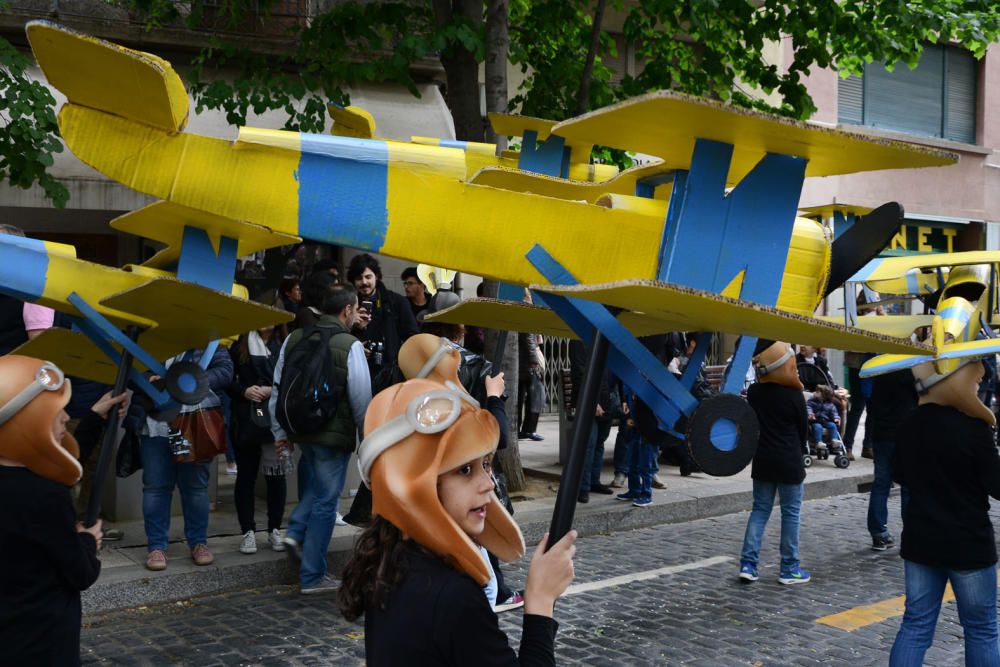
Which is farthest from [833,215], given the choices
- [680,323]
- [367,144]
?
[367,144]

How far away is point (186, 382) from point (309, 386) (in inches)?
94.7

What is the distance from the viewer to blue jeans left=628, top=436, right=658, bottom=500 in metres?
9.16

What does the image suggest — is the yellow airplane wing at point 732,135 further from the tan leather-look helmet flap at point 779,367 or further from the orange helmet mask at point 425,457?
the tan leather-look helmet flap at point 779,367

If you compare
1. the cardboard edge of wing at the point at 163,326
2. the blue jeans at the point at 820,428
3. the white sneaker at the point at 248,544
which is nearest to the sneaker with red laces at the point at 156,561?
the white sneaker at the point at 248,544

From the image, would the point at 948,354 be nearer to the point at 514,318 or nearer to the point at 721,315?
the point at 514,318

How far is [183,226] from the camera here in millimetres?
Answer: 3297

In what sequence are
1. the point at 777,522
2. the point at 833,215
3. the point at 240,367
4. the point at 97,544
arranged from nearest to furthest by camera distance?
the point at 833,215
the point at 97,544
the point at 240,367
the point at 777,522

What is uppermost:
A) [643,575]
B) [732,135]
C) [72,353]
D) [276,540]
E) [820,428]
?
[732,135]

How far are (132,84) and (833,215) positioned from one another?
2.03 meters

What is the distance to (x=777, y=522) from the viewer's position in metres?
9.34

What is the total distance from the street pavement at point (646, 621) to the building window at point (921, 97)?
44.5 feet

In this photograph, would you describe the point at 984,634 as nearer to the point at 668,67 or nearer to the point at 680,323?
the point at 680,323

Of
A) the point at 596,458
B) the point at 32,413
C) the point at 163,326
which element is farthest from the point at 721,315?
the point at 596,458

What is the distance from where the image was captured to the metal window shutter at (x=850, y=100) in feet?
63.2
